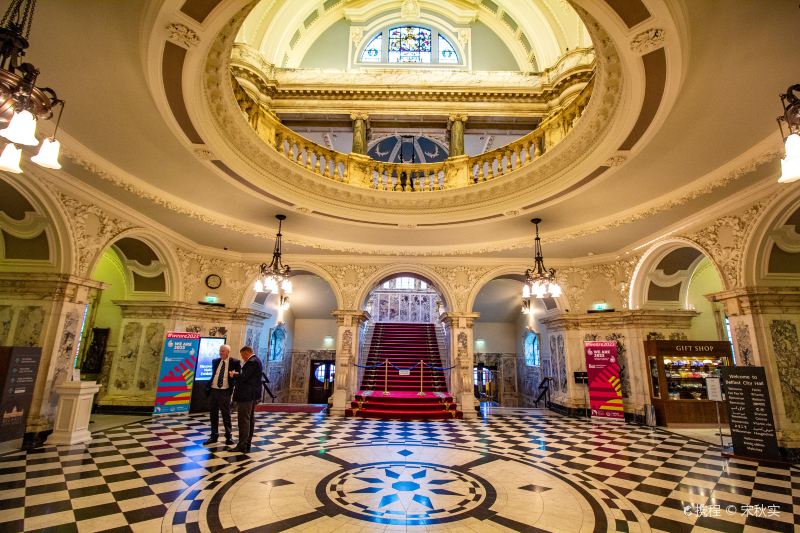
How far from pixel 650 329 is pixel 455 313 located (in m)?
4.66

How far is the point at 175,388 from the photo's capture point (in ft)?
27.5

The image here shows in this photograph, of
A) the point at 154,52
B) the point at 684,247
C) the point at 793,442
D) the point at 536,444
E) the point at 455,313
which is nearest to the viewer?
the point at 154,52

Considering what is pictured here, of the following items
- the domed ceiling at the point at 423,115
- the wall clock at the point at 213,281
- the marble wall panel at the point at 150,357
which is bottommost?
the marble wall panel at the point at 150,357

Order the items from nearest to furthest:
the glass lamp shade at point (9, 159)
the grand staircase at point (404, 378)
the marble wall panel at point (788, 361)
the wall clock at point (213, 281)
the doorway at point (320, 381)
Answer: the glass lamp shade at point (9, 159)
the marble wall panel at point (788, 361)
the grand staircase at point (404, 378)
the wall clock at point (213, 281)
the doorway at point (320, 381)

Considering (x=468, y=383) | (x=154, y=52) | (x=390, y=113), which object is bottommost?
(x=468, y=383)

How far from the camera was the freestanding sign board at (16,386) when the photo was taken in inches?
201

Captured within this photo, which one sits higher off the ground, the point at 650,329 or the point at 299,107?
the point at 299,107

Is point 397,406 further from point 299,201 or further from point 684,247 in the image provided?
point 684,247

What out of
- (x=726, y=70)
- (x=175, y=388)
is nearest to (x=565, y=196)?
(x=726, y=70)

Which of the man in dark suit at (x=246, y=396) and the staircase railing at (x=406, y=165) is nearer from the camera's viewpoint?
the man in dark suit at (x=246, y=396)

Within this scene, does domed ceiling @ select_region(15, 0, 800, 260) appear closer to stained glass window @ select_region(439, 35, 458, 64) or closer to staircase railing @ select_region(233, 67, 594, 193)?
stained glass window @ select_region(439, 35, 458, 64)

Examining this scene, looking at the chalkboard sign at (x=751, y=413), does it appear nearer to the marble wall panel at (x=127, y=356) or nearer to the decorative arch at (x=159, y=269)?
the decorative arch at (x=159, y=269)

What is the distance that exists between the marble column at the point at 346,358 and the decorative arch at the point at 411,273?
454 mm

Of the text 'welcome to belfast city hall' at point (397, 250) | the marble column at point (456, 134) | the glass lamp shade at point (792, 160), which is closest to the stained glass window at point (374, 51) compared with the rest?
the text 'welcome to belfast city hall' at point (397, 250)
